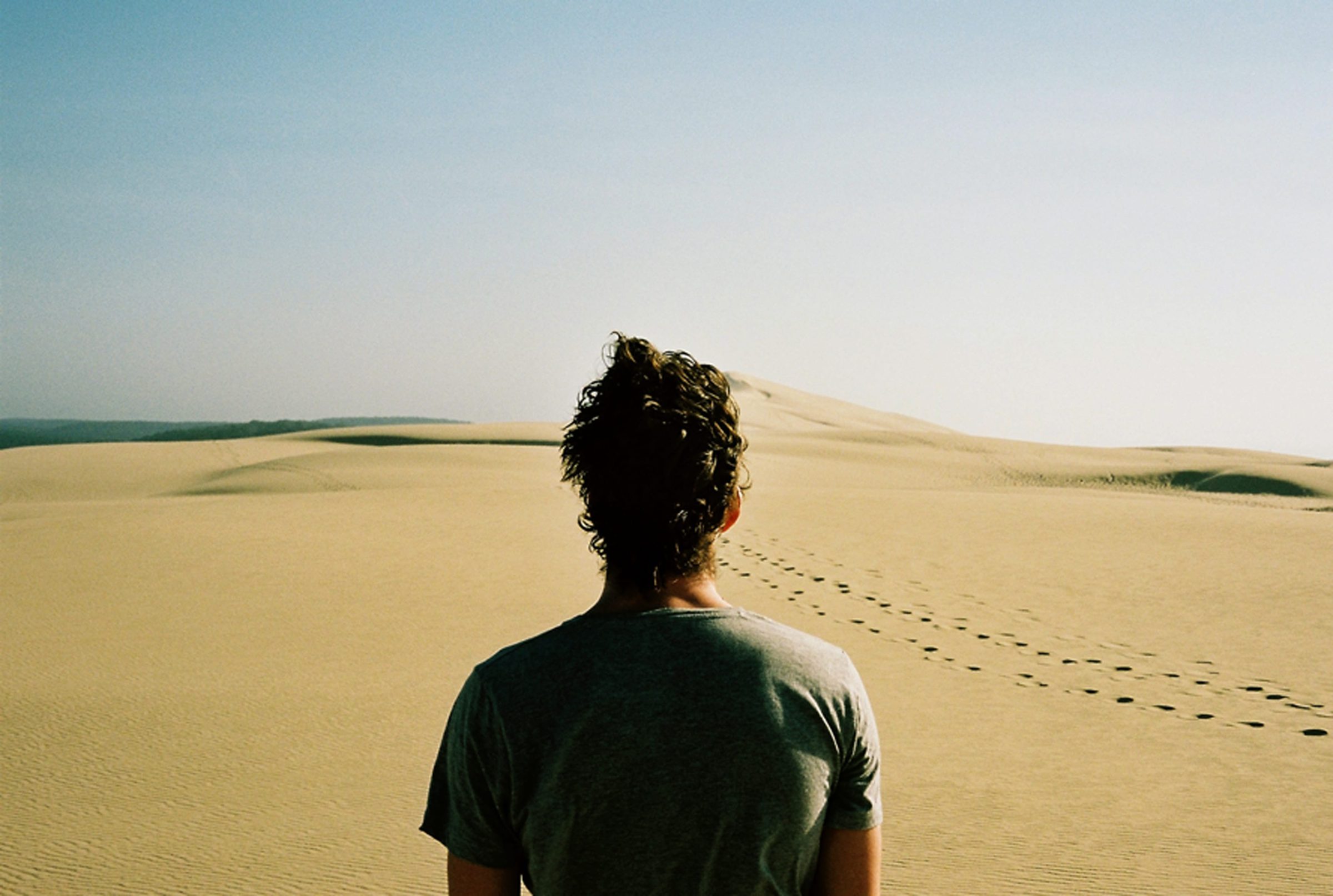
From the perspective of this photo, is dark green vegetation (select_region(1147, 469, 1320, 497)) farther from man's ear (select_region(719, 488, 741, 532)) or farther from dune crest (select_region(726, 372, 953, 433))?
man's ear (select_region(719, 488, 741, 532))

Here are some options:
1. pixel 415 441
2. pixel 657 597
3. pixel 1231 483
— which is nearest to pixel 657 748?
pixel 657 597

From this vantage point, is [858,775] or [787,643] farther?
[858,775]

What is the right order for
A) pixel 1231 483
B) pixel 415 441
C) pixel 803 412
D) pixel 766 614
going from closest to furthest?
1. pixel 766 614
2. pixel 1231 483
3. pixel 415 441
4. pixel 803 412

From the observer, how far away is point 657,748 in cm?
138

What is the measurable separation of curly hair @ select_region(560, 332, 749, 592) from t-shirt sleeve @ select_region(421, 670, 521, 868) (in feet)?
0.88

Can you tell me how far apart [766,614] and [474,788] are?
951 cm

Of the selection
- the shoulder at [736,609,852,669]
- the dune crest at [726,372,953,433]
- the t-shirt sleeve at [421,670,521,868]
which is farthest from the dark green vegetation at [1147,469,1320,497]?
the t-shirt sleeve at [421,670,521,868]

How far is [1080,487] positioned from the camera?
97.6 ft

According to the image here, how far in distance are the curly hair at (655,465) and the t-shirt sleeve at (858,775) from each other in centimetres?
29

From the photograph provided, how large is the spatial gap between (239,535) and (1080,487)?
2359 cm

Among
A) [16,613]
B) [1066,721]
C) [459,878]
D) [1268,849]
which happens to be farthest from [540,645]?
[16,613]

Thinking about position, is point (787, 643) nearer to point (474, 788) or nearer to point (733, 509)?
point (733, 509)

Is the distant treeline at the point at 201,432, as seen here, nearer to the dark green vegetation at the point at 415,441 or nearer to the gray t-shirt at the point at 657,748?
the dark green vegetation at the point at 415,441

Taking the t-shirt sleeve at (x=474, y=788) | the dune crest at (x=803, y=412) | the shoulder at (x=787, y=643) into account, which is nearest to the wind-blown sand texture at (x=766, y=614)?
the t-shirt sleeve at (x=474, y=788)
